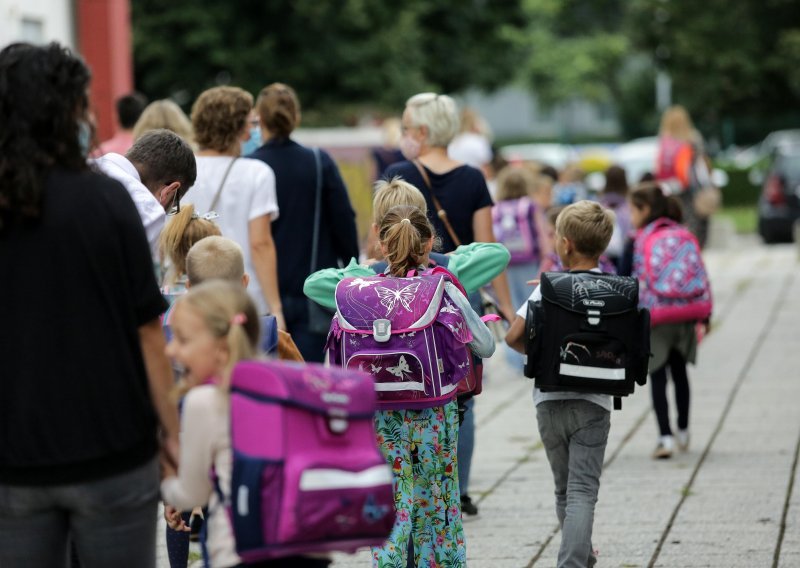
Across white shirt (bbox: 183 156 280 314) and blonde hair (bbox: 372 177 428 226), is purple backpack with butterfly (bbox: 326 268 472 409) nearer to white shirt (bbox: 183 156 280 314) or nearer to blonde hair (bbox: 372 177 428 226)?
blonde hair (bbox: 372 177 428 226)

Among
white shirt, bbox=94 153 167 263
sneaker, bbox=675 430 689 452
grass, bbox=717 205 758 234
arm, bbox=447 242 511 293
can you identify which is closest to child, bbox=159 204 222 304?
white shirt, bbox=94 153 167 263

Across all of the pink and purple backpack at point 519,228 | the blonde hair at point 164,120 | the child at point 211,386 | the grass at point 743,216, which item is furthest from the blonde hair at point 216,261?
the grass at point 743,216

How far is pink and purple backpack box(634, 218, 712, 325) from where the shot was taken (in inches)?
329

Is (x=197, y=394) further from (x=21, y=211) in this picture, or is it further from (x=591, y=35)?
(x=591, y=35)

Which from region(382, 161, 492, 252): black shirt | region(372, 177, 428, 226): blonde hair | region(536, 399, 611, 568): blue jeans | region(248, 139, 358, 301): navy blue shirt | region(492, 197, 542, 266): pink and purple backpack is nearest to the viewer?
region(536, 399, 611, 568): blue jeans

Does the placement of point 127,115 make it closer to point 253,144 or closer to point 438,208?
point 253,144

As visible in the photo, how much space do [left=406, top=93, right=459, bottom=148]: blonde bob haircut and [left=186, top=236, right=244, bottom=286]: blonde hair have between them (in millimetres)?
2523

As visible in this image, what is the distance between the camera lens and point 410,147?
24.1 feet

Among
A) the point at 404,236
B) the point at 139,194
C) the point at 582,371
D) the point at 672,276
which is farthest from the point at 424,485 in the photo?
the point at 672,276

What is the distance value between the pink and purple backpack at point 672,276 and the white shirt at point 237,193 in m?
2.33

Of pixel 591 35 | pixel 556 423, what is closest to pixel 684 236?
pixel 556 423

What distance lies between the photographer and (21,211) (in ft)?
11.5

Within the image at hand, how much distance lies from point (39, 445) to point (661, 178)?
479 inches

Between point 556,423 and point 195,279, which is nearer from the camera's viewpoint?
point 195,279
